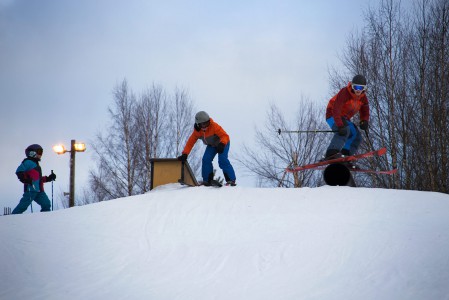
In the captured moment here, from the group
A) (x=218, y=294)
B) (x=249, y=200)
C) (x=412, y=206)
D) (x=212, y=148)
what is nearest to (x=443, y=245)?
(x=412, y=206)

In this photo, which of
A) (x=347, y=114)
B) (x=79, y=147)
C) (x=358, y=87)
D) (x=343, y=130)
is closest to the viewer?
(x=358, y=87)

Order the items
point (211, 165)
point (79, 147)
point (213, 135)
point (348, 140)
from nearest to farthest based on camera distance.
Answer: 1. point (348, 140)
2. point (213, 135)
3. point (211, 165)
4. point (79, 147)

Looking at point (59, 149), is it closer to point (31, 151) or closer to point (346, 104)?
point (31, 151)

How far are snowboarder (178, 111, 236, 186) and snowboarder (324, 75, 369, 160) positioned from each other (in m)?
1.91

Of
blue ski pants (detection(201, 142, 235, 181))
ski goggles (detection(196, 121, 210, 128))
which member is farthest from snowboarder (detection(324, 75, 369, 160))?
ski goggles (detection(196, 121, 210, 128))

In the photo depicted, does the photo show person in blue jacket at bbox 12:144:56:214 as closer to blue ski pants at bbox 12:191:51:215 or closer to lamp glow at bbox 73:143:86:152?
blue ski pants at bbox 12:191:51:215

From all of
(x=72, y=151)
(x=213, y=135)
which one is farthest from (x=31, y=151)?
(x=72, y=151)

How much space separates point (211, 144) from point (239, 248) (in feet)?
10.6

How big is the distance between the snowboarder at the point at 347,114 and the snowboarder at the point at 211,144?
1.91 m

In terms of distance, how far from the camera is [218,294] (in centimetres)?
340

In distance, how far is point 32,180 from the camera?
7215mm

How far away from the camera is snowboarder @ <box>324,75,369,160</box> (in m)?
6.80

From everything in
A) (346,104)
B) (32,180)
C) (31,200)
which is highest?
(346,104)

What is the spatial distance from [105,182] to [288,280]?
12.8m
